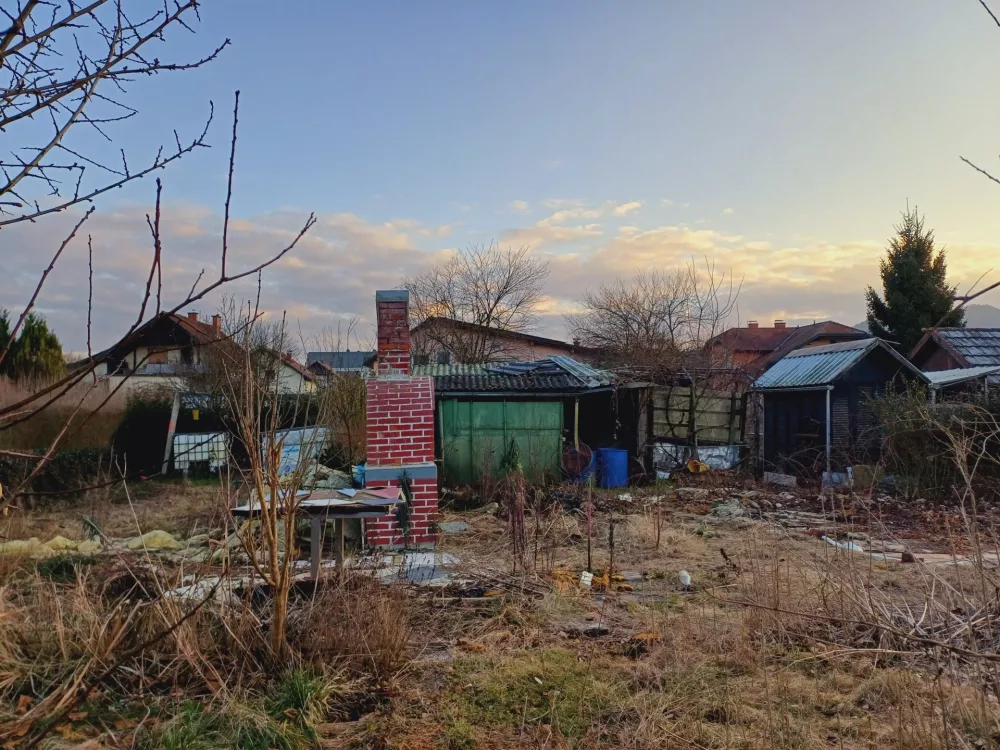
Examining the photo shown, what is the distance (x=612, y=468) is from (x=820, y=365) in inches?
216

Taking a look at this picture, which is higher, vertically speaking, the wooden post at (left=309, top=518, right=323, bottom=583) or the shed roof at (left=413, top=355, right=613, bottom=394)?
the shed roof at (left=413, top=355, right=613, bottom=394)

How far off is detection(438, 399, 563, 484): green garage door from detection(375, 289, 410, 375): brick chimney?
5906 mm

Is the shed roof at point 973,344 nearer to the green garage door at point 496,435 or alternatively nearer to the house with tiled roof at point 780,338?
the green garage door at point 496,435

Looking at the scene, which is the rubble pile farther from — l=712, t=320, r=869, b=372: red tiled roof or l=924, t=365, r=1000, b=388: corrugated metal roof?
l=712, t=320, r=869, b=372: red tiled roof

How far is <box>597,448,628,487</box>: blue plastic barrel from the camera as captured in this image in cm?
1378

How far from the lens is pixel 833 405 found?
14.7 meters

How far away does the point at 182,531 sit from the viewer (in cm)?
917

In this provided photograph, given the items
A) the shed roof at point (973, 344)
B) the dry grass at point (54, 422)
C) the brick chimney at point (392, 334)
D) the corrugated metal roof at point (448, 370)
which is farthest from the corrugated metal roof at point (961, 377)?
the dry grass at point (54, 422)

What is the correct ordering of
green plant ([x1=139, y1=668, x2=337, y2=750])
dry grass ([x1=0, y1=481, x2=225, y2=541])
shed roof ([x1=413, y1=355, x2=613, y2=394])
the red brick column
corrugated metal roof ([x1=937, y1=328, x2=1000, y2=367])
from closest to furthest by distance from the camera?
green plant ([x1=139, y1=668, x2=337, y2=750]), the red brick column, dry grass ([x1=0, y1=481, x2=225, y2=541]), shed roof ([x1=413, y1=355, x2=613, y2=394]), corrugated metal roof ([x1=937, y1=328, x2=1000, y2=367])

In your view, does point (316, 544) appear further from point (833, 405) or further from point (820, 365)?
point (820, 365)

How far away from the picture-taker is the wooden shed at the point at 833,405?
14.3 meters

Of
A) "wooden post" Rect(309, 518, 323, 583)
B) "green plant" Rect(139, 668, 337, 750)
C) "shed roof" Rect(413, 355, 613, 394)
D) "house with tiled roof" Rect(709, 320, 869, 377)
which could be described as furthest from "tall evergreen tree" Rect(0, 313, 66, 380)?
"house with tiled roof" Rect(709, 320, 869, 377)

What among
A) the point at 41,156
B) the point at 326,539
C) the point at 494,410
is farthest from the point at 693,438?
the point at 41,156

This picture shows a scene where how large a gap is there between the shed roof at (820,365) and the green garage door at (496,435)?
17.7ft
